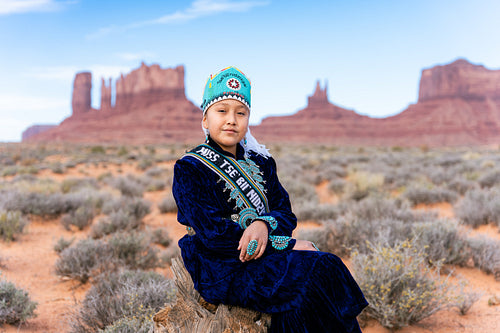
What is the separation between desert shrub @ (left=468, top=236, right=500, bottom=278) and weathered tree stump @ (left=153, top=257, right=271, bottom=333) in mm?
4225

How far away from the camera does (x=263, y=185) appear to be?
2180 millimetres

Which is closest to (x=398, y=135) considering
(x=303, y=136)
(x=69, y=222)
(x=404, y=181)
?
(x=303, y=136)

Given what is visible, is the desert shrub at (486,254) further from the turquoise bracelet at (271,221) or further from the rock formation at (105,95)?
the rock formation at (105,95)

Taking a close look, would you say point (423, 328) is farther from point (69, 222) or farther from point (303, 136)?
point (303, 136)

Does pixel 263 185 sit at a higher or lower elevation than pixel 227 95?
lower

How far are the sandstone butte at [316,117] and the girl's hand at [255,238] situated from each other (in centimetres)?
8283

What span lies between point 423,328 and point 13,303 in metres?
4.26

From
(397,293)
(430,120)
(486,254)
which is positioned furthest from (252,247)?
(430,120)

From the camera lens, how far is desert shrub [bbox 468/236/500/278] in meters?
4.49

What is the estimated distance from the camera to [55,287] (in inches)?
177

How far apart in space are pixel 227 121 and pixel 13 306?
321 cm

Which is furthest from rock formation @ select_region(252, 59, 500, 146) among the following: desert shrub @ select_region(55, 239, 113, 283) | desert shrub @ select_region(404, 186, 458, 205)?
desert shrub @ select_region(55, 239, 113, 283)

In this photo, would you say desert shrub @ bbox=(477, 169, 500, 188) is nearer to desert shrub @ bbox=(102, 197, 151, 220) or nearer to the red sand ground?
the red sand ground

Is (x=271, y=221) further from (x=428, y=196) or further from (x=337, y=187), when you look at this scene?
(x=337, y=187)
